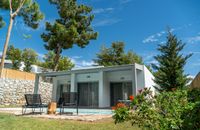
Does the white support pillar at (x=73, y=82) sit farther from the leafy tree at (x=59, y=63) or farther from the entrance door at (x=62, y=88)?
the leafy tree at (x=59, y=63)

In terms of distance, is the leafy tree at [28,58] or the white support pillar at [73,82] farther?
the leafy tree at [28,58]

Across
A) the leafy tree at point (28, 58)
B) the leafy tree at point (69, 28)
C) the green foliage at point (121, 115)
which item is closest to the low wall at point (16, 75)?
the leafy tree at point (69, 28)

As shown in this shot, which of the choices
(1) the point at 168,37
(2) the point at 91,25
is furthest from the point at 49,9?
(1) the point at 168,37

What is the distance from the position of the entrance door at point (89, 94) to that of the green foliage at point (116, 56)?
13419mm

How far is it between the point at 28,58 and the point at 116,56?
56.1ft

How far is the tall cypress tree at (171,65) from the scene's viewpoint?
17.1 meters

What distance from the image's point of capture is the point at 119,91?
17359 mm

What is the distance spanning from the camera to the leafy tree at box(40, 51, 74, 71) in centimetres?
3278

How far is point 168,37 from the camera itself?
60.3 feet

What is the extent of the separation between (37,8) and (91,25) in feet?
33.7

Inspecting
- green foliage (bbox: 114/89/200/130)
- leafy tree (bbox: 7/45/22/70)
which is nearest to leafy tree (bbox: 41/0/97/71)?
leafy tree (bbox: 7/45/22/70)

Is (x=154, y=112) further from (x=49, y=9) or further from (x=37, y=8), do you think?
(x=49, y=9)

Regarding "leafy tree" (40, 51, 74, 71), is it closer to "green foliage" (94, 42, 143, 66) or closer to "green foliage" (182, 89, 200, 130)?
"green foliage" (94, 42, 143, 66)

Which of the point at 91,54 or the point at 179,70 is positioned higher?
the point at 91,54
